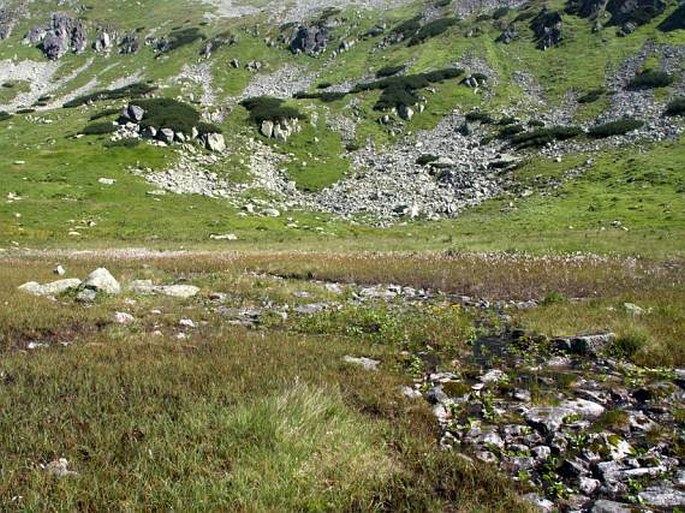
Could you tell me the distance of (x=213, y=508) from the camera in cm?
455

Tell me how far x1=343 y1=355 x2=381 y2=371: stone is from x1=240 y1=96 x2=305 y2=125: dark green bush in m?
74.0

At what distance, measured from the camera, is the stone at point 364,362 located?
9159 mm

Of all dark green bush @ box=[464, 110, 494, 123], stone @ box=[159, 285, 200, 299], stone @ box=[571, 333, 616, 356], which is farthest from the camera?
dark green bush @ box=[464, 110, 494, 123]

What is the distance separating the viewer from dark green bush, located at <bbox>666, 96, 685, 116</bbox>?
208 feet

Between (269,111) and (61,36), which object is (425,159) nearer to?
(269,111)

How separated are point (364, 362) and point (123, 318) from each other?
23.3ft

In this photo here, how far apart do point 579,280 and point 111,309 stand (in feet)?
53.5

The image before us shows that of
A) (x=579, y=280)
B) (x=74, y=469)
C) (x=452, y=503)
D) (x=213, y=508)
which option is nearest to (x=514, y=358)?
(x=452, y=503)

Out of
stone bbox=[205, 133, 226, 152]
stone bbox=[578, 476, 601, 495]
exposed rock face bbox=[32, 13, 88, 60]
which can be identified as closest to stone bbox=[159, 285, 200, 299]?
stone bbox=[578, 476, 601, 495]

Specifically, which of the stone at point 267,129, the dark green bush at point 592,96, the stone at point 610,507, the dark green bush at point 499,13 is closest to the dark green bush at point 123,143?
the stone at point 267,129

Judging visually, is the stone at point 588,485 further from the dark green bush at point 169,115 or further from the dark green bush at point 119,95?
the dark green bush at point 119,95

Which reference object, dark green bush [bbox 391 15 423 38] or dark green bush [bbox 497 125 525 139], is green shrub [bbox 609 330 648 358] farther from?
dark green bush [bbox 391 15 423 38]

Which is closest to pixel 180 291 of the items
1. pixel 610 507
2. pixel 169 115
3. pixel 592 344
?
pixel 592 344

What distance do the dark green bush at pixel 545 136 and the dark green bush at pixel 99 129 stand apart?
199 ft
